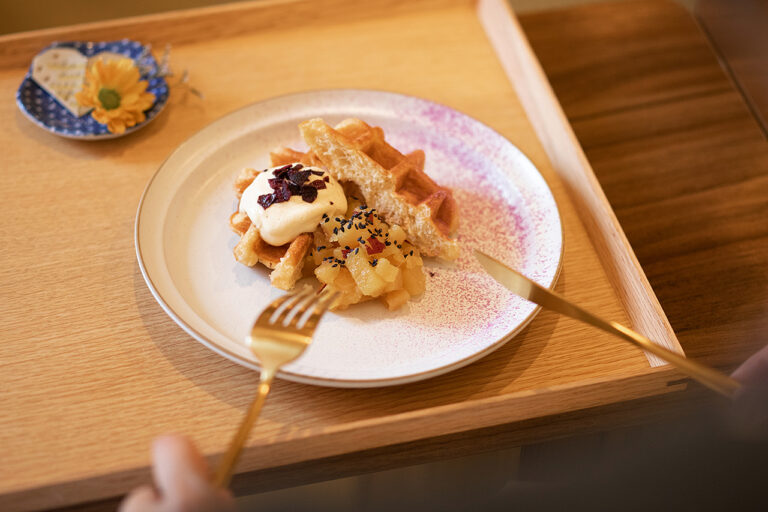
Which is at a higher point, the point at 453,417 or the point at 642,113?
the point at 642,113

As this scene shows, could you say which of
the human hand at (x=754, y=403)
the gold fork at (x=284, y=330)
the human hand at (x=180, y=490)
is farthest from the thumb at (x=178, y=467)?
the human hand at (x=754, y=403)

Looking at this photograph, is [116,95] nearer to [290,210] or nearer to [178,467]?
[290,210]

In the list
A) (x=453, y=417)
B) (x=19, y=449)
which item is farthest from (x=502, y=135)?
(x=19, y=449)

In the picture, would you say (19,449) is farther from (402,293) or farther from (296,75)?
(296,75)

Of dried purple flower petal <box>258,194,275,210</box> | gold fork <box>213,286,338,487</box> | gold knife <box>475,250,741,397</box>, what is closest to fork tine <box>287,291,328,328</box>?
gold fork <box>213,286,338,487</box>

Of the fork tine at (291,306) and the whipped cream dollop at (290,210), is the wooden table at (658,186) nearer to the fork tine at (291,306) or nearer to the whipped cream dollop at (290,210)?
the fork tine at (291,306)

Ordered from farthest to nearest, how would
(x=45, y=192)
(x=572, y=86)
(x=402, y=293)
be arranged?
(x=572, y=86) → (x=45, y=192) → (x=402, y=293)

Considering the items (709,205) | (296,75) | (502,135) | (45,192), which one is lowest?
(45,192)

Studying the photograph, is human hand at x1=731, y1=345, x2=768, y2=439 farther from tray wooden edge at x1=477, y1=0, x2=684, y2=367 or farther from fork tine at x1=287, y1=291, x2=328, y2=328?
fork tine at x1=287, y1=291, x2=328, y2=328
